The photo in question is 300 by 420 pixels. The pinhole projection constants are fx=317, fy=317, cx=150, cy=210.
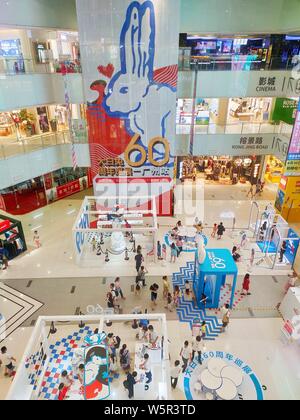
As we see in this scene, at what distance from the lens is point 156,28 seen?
14242 mm

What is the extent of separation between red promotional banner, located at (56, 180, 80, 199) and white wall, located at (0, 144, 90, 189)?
Result: 3000 mm

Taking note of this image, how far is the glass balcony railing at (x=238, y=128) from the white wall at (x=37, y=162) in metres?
5.68

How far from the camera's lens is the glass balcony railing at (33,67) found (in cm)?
1384

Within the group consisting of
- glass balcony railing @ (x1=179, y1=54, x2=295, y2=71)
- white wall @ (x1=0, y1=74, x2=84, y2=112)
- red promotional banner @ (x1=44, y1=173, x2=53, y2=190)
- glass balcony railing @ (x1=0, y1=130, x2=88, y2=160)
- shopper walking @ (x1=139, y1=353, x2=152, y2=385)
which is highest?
glass balcony railing @ (x1=179, y1=54, x2=295, y2=71)

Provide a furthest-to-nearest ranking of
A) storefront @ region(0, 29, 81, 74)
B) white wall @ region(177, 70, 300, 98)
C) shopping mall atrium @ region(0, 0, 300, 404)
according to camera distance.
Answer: white wall @ region(177, 70, 300, 98) < storefront @ region(0, 29, 81, 74) < shopping mall atrium @ region(0, 0, 300, 404)

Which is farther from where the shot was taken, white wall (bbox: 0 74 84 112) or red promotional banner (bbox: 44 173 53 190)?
red promotional banner (bbox: 44 173 53 190)

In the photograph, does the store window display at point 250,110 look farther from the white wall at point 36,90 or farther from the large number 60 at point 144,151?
the white wall at point 36,90

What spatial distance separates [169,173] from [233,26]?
8.37 m

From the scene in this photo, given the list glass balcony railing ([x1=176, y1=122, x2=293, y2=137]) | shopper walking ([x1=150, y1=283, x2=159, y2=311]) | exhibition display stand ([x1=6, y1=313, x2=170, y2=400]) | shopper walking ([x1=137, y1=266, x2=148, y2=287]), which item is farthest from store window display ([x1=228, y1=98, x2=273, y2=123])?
exhibition display stand ([x1=6, y1=313, x2=170, y2=400])

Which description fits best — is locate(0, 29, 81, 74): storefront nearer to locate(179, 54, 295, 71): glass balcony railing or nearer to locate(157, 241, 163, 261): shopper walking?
locate(179, 54, 295, 71): glass balcony railing

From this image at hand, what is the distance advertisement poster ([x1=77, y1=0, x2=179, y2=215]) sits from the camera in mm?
13969

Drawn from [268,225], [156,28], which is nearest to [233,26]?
[156,28]

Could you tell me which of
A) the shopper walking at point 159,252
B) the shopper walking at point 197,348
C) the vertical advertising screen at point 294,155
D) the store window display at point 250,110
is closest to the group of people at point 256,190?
the store window display at point 250,110

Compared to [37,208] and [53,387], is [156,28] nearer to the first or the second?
[37,208]
